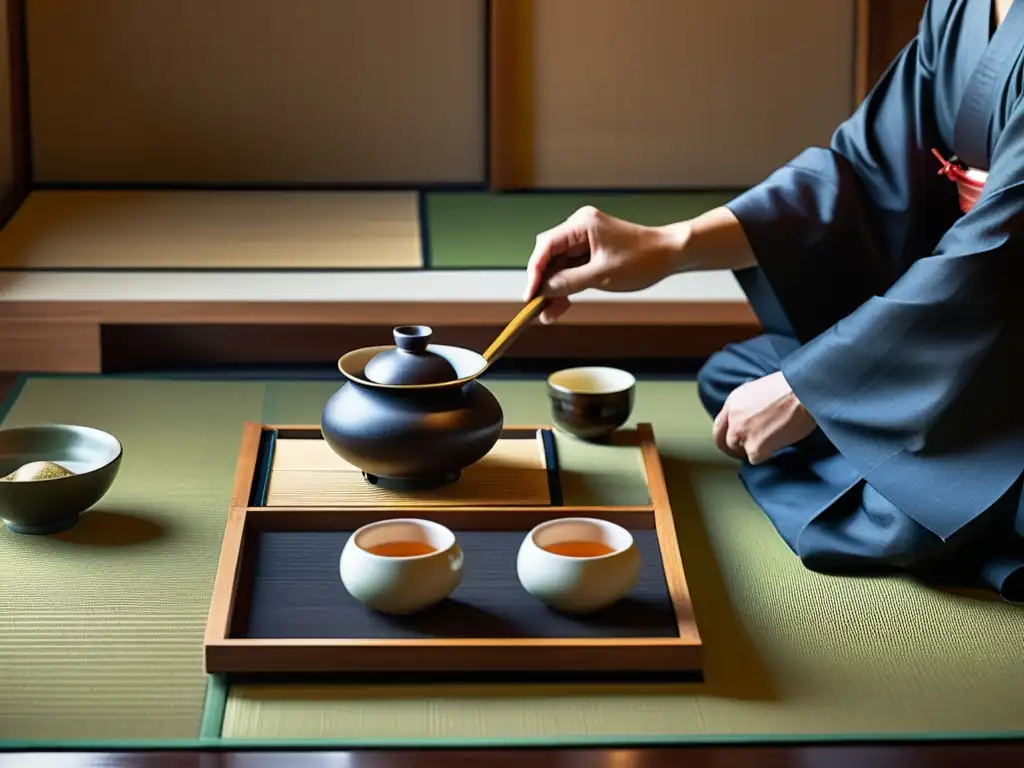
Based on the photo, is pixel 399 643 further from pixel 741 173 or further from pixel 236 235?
pixel 741 173

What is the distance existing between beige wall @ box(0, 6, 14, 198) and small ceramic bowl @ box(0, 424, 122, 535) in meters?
1.63

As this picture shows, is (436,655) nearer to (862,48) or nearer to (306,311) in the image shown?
(306,311)

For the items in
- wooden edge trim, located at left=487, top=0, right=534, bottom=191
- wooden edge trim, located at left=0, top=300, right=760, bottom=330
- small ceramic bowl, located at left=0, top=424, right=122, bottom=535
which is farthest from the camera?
wooden edge trim, located at left=487, top=0, right=534, bottom=191

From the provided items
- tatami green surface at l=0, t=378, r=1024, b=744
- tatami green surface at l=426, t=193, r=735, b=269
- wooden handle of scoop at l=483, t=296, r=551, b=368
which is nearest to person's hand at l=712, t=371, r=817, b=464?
tatami green surface at l=0, t=378, r=1024, b=744

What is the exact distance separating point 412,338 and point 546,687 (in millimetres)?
632

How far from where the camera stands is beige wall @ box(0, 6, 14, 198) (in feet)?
12.1

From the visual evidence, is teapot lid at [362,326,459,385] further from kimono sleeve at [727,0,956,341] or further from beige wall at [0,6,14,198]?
beige wall at [0,6,14,198]

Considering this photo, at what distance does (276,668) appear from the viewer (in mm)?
1732

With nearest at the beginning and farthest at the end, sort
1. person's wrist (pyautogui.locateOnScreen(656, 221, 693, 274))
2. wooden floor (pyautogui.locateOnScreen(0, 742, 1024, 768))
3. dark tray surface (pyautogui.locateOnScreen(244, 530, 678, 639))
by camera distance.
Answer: wooden floor (pyautogui.locateOnScreen(0, 742, 1024, 768)) → dark tray surface (pyautogui.locateOnScreen(244, 530, 678, 639)) → person's wrist (pyautogui.locateOnScreen(656, 221, 693, 274))

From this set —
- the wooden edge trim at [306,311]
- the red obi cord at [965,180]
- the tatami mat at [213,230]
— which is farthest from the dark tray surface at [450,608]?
the tatami mat at [213,230]

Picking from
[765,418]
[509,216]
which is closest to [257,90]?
[509,216]

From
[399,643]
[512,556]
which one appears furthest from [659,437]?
[399,643]

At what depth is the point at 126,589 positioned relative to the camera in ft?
6.52

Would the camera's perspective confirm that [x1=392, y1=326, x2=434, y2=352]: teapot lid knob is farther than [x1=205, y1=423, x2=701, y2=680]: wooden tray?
Yes
